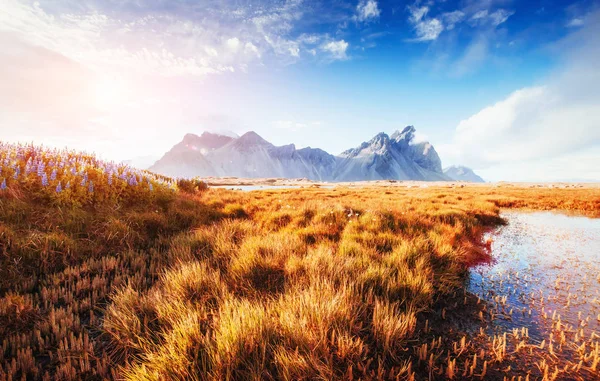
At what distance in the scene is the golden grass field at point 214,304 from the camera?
2100 millimetres

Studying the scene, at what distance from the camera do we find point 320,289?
9.95ft

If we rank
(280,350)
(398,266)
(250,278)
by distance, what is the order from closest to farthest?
1. (280,350)
2. (250,278)
3. (398,266)

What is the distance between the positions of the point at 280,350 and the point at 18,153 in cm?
1151

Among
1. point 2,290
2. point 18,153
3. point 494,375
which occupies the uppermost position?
point 18,153

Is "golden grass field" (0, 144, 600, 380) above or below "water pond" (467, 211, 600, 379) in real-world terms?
above

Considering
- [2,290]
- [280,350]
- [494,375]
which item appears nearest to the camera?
[280,350]

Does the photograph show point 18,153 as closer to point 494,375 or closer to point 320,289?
point 320,289

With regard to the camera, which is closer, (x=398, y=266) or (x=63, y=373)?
(x=63, y=373)

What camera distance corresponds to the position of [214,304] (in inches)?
120

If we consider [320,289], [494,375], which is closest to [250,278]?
[320,289]

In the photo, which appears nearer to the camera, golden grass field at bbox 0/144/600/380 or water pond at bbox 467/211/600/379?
golden grass field at bbox 0/144/600/380

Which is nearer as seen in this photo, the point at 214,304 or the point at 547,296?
the point at 214,304

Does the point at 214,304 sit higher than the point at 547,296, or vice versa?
the point at 214,304

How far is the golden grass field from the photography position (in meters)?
2.10
